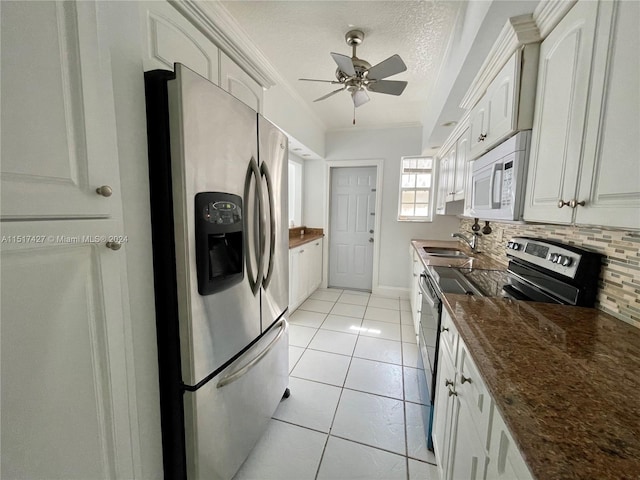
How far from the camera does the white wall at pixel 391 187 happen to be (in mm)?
3832

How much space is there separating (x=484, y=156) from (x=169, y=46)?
5.80 ft

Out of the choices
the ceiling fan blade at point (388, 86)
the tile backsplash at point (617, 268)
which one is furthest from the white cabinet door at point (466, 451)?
the ceiling fan blade at point (388, 86)

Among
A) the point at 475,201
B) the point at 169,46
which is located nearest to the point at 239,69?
the point at 169,46

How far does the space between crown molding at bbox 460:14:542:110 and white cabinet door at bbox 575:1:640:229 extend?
0.38m

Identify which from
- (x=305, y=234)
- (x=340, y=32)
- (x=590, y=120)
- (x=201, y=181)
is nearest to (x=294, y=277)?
(x=305, y=234)

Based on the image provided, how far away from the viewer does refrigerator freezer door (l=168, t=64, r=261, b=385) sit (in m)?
0.94

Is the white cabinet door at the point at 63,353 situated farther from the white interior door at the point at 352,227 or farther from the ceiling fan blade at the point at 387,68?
the white interior door at the point at 352,227

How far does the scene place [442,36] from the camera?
6.14 ft

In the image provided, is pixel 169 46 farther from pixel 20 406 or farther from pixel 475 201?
pixel 475 201

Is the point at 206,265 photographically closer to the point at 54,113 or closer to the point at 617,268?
the point at 54,113

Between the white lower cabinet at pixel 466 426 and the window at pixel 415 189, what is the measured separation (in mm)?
2835

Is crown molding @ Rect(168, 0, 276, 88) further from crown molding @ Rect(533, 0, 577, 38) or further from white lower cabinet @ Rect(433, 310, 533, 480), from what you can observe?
white lower cabinet @ Rect(433, 310, 533, 480)

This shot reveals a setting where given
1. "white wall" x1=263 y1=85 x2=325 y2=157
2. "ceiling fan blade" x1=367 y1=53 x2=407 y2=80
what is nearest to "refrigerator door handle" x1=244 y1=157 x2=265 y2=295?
"ceiling fan blade" x1=367 y1=53 x2=407 y2=80

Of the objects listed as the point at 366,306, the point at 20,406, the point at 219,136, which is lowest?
the point at 366,306
